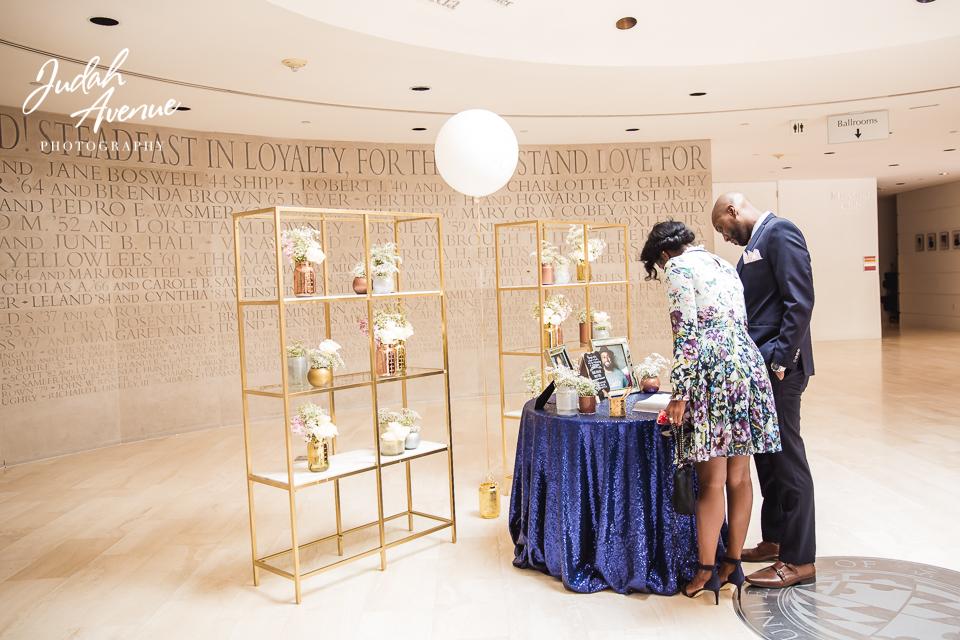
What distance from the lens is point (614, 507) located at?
3.28 m

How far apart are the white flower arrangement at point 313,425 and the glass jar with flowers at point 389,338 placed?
452mm

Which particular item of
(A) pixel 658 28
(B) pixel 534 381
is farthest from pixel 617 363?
(A) pixel 658 28

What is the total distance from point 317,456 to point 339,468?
139 millimetres

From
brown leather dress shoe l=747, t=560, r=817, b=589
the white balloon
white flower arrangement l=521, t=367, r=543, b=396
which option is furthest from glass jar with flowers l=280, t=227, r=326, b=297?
brown leather dress shoe l=747, t=560, r=817, b=589

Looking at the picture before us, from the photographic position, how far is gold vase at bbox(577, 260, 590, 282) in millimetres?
5098

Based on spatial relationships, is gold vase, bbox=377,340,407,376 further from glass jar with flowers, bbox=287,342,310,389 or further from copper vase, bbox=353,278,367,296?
glass jar with flowers, bbox=287,342,310,389

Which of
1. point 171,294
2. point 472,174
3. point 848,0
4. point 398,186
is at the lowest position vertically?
point 171,294

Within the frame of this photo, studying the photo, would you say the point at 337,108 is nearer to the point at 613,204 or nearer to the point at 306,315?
the point at 306,315

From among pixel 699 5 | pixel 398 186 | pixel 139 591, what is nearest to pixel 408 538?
pixel 139 591

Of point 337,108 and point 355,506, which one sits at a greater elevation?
point 337,108

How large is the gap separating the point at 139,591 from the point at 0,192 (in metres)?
4.55

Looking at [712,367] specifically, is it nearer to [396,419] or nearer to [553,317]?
[396,419]

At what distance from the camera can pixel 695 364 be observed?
2.99m

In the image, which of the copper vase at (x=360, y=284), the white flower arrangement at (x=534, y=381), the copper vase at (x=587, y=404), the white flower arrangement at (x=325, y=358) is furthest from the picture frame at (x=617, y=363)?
the white flower arrangement at (x=325, y=358)
